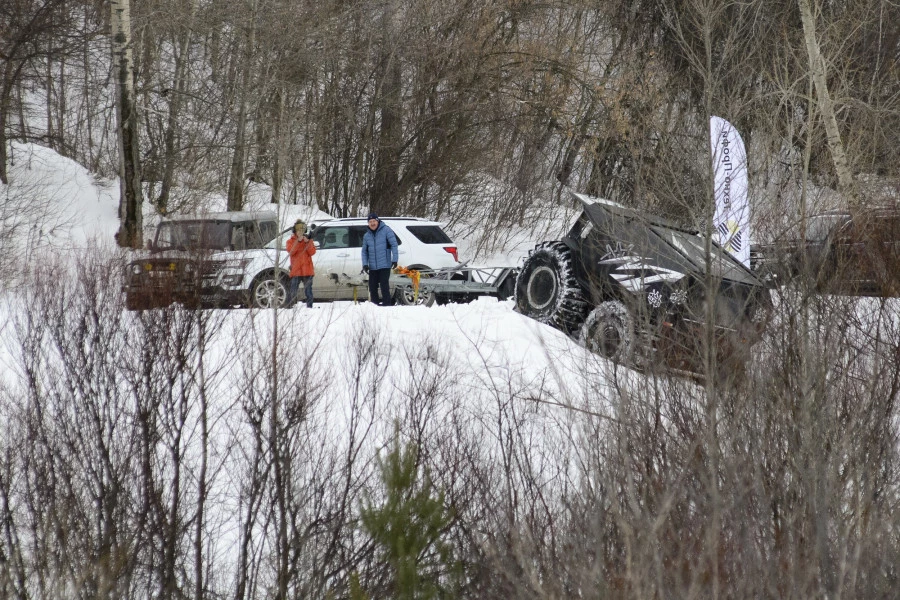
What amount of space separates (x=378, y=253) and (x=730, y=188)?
228 inches

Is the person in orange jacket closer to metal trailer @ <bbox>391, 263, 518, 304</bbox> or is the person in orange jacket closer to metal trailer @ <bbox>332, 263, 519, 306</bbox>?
metal trailer @ <bbox>332, 263, 519, 306</bbox>

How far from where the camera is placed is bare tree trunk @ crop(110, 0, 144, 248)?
1830 centimetres

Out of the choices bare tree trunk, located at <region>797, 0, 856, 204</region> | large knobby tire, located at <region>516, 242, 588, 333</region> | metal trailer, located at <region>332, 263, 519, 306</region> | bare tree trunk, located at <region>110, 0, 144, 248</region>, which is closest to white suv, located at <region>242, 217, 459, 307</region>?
metal trailer, located at <region>332, 263, 519, 306</region>

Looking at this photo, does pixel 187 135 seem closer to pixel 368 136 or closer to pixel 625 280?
pixel 368 136

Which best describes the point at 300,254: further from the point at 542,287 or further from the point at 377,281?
the point at 542,287

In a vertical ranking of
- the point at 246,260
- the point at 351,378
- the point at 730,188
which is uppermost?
the point at 730,188

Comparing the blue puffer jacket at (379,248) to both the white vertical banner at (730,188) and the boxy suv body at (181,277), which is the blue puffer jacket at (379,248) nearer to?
the boxy suv body at (181,277)

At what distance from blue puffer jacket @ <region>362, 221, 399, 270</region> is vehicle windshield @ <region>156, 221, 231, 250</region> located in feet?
6.82

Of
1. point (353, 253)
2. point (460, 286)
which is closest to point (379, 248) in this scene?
point (460, 286)

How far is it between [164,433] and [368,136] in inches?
639

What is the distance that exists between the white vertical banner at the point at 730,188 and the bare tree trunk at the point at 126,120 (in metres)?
11.7

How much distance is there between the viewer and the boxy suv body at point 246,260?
1041 cm

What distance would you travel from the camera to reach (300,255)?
13898 millimetres

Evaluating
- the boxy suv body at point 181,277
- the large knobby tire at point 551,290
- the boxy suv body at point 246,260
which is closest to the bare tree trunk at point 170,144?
the boxy suv body at point 246,260
